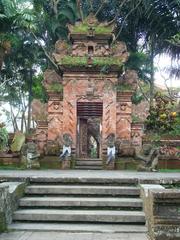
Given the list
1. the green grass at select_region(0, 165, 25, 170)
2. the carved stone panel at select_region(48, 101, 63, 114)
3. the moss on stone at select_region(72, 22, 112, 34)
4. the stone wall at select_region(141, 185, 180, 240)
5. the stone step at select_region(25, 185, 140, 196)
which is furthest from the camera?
the moss on stone at select_region(72, 22, 112, 34)

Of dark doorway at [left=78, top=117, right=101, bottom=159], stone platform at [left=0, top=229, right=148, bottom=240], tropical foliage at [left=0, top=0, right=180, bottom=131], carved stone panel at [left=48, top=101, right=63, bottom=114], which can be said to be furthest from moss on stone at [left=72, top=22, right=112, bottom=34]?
stone platform at [left=0, top=229, right=148, bottom=240]

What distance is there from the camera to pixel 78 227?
22.9 feet

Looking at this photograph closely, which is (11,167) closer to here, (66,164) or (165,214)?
(66,164)

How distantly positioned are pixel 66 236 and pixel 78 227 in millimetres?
496

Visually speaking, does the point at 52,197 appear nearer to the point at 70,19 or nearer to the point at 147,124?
the point at 147,124

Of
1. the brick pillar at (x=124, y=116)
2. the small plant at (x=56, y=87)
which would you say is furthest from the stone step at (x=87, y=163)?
the small plant at (x=56, y=87)

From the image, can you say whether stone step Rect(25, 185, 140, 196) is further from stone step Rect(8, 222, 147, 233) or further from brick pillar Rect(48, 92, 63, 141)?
brick pillar Rect(48, 92, 63, 141)

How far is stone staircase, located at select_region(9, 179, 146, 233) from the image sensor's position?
7.09 meters

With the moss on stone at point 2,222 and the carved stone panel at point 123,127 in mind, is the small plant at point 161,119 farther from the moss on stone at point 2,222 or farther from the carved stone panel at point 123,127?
the moss on stone at point 2,222

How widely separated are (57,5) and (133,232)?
17818 millimetres

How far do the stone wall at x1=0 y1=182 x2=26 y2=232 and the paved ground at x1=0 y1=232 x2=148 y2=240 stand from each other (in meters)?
0.26

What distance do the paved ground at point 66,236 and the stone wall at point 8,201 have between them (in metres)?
0.26

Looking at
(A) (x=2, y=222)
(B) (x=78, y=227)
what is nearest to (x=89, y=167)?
(B) (x=78, y=227)

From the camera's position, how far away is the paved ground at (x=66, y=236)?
6.39 m
